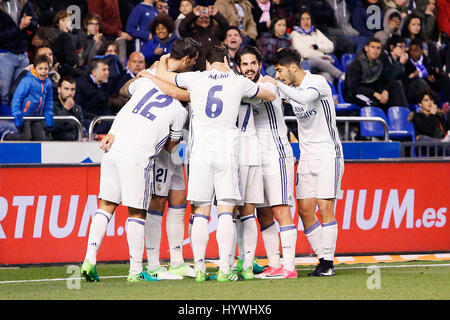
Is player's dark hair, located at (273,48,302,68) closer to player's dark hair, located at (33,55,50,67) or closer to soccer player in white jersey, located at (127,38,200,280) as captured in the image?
soccer player in white jersey, located at (127,38,200,280)

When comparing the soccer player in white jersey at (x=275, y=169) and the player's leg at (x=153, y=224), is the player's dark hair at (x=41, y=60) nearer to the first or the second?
the player's leg at (x=153, y=224)

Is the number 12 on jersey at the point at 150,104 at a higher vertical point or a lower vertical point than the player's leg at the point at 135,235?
higher

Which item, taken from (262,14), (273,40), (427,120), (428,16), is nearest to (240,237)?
(427,120)

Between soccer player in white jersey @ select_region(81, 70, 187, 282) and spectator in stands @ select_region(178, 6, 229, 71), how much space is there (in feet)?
19.9

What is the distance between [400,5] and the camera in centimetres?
1841

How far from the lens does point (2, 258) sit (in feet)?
35.7

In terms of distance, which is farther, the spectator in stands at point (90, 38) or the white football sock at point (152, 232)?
the spectator in stands at point (90, 38)

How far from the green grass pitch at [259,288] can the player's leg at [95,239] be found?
125mm

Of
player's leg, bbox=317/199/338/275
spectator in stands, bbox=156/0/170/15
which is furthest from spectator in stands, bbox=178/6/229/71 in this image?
player's leg, bbox=317/199/338/275

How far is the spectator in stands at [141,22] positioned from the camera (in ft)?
50.9

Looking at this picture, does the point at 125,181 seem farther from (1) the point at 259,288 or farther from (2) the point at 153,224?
(1) the point at 259,288

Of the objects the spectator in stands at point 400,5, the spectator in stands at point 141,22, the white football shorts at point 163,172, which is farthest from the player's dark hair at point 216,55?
the spectator in stands at point 400,5

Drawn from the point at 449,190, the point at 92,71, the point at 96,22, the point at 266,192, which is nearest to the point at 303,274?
the point at 266,192
